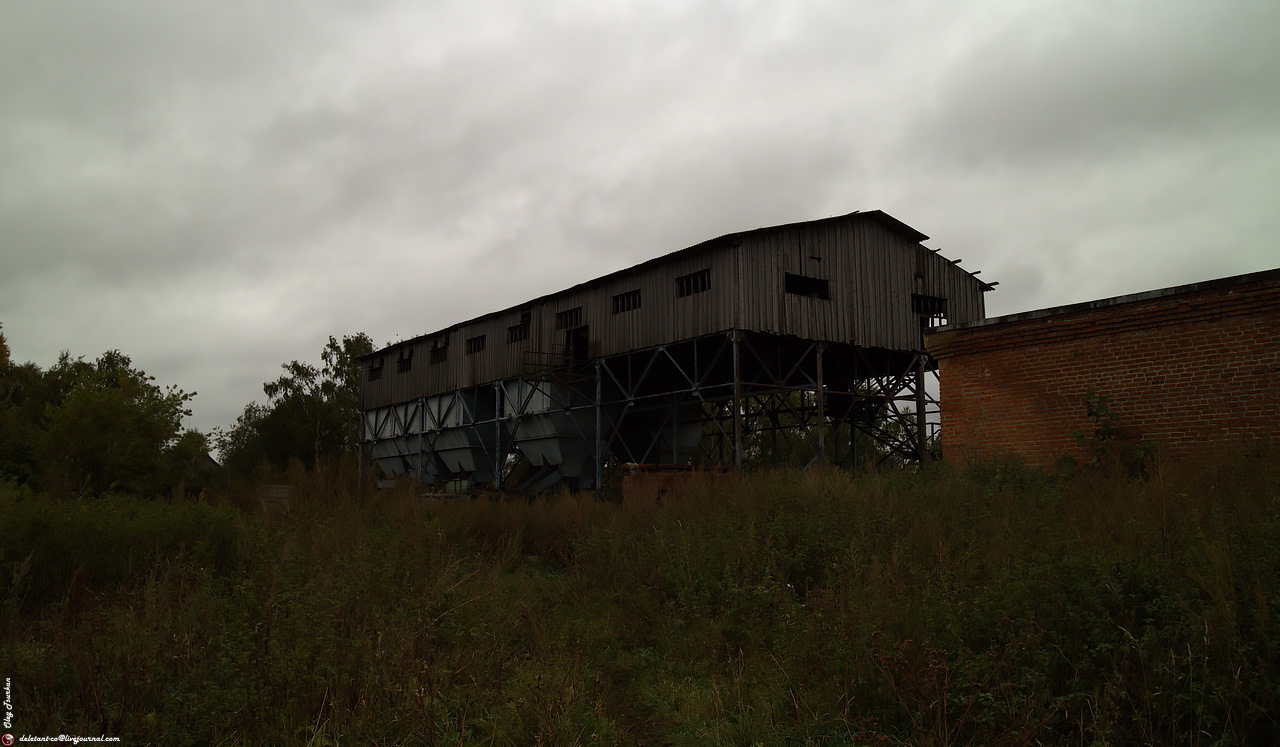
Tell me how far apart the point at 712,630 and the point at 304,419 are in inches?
1873

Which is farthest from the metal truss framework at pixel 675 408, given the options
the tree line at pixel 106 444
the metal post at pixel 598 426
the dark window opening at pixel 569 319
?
the tree line at pixel 106 444

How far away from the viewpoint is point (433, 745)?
4.00 metres

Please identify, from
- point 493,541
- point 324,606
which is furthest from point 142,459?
point 324,606

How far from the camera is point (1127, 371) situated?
1063cm

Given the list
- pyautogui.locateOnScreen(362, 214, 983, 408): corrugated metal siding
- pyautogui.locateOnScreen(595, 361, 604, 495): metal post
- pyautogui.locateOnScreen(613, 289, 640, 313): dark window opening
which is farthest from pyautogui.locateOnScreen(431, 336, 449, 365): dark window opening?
pyautogui.locateOnScreen(613, 289, 640, 313): dark window opening

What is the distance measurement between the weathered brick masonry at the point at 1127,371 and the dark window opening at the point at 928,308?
41.9 feet

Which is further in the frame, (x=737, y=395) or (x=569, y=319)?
(x=569, y=319)

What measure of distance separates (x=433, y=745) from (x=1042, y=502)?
6679 millimetres

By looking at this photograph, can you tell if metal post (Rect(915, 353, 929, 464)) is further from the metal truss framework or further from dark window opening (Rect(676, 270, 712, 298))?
dark window opening (Rect(676, 270, 712, 298))

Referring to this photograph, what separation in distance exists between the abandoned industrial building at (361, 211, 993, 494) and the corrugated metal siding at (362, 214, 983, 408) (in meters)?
0.05

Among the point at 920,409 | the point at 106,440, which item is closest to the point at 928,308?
the point at 920,409

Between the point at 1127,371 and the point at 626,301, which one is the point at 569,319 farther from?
the point at 1127,371

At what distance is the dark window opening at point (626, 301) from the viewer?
24875mm

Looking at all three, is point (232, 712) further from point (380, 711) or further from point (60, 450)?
point (60, 450)
